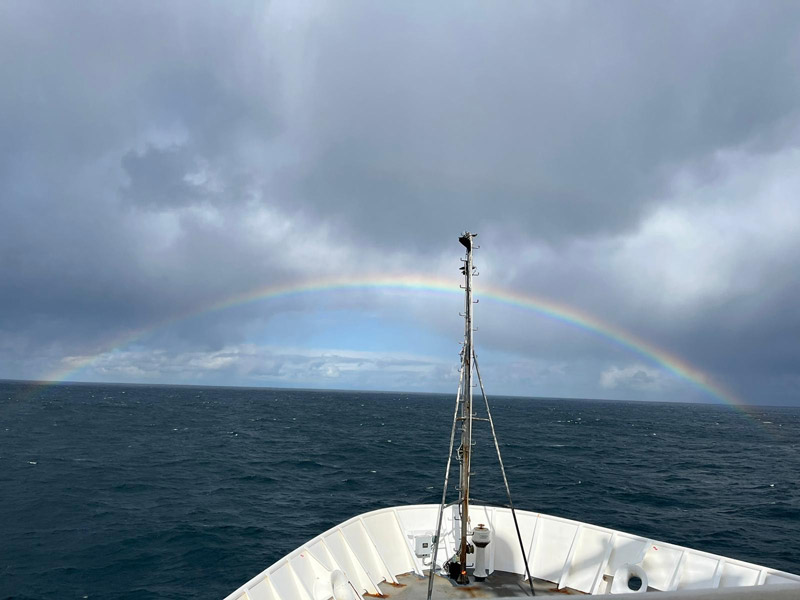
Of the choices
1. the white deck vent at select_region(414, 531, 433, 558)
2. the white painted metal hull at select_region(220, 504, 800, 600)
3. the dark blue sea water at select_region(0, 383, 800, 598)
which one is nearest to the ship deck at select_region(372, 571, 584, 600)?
the white painted metal hull at select_region(220, 504, 800, 600)

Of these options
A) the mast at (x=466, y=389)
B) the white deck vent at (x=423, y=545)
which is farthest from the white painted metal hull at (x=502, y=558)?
the mast at (x=466, y=389)

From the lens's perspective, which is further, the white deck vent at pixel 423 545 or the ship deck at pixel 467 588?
the white deck vent at pixel 423 545

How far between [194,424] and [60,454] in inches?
1808

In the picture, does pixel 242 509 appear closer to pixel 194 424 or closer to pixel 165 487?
pixel 165 487

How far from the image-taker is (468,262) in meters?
17.4

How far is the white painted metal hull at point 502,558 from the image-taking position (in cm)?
1648

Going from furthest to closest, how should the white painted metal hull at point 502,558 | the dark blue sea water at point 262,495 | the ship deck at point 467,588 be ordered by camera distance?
the dark blue sea water at point 262,495
the ship deck at point 467,588
the white painted metal hull at point 502,558

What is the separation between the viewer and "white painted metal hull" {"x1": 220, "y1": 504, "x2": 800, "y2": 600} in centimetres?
1648

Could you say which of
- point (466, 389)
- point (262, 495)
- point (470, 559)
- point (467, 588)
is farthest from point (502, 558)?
point (262, 495)

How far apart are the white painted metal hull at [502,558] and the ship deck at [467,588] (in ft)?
1.05

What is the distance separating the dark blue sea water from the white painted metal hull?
35.5ft

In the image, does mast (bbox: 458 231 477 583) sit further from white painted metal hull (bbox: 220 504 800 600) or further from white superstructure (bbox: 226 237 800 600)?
white painted metal hull (bbox: 220 504 800 600)

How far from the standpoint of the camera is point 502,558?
20.5 m

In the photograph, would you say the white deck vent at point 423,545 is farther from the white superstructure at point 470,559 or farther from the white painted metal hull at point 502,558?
the white painted metal hull at point 502,558
